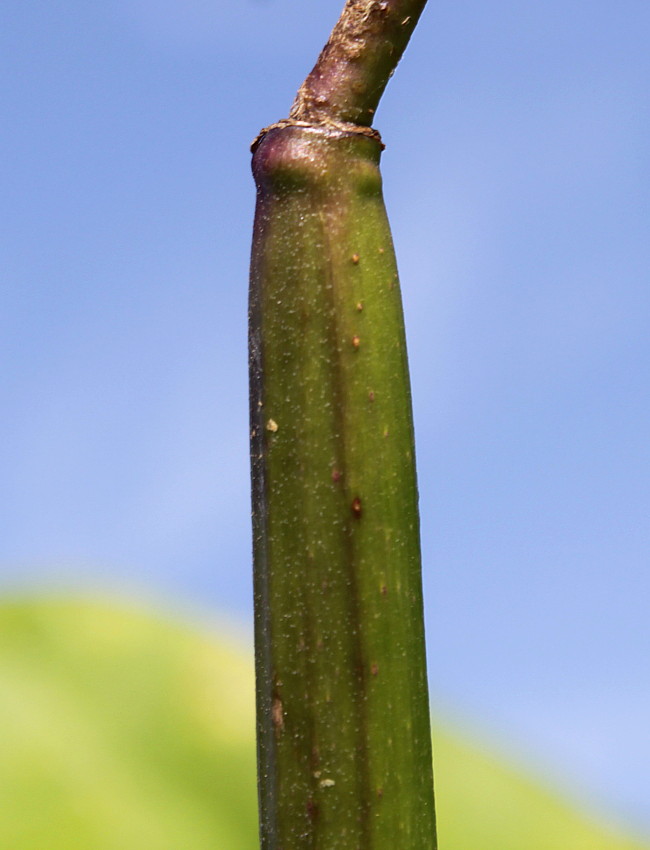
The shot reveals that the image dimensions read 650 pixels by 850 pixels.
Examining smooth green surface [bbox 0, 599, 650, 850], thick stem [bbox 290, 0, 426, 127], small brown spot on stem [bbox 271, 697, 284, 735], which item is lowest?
smooth green surface [bbox 0, 599, 650, 850]

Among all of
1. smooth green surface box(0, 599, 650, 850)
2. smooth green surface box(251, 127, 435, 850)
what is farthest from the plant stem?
smooth green surface box(0, 599, 650, 850)

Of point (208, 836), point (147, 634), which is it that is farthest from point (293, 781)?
point (147, 634)

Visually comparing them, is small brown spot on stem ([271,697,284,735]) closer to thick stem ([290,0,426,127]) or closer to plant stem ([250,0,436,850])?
plant stem ([250,0,436,850])

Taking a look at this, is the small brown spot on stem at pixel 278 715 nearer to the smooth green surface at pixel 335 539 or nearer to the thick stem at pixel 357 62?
the smooth green surface at pixel 335 539

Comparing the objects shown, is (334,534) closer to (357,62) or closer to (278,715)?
(278,715)

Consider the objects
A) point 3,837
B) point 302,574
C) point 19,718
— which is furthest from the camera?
point 19,718

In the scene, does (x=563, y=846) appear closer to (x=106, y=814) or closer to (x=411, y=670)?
(x=106, y=814)

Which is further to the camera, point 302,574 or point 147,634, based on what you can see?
point 147,634
